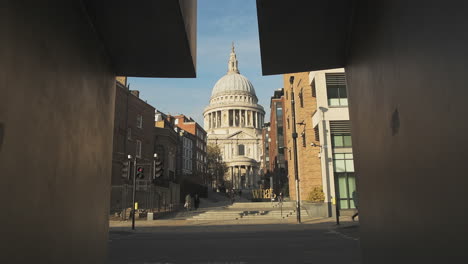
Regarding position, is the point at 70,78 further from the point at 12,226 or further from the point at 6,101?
the point at 12,226

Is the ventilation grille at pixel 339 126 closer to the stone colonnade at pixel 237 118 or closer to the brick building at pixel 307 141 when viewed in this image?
the brick building at pixel 307 141

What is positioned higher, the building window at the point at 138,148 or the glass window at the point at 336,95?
the glass window at the point at 336,95

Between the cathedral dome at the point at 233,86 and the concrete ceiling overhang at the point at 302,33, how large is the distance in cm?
14207

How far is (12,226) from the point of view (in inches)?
111

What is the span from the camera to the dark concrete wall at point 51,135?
2793 millimetres

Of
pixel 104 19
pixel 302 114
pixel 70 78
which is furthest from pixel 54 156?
pixel 302 114

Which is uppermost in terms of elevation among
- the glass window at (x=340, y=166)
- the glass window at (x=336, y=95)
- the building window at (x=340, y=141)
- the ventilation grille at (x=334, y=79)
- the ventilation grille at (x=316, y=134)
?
the ventilation grille at (x=334, y=79)

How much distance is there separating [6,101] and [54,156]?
3.40ft

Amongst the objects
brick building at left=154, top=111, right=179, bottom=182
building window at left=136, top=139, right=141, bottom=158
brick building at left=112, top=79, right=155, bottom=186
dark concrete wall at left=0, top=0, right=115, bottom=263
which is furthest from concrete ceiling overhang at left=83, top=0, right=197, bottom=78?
brick building at left=154, top=111, right=179, bottom=182

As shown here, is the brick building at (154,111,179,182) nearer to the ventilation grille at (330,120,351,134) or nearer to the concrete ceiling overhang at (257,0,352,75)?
the ventilation grille at (330,120,351,134)

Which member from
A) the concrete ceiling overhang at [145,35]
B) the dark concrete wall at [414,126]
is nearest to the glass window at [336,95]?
the concrete ceiling overhang at [145,35]

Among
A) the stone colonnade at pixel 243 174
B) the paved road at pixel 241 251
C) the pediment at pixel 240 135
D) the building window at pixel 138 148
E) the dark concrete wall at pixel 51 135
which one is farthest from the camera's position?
the pediment at pixel 240 135

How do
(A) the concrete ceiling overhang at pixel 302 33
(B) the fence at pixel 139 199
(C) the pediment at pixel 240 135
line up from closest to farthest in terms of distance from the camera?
(A) the concrete ceiling overhang at pixel 302 33 → (B) the fence at pixel 139 199 → (C) the pediment at pixel 240 135

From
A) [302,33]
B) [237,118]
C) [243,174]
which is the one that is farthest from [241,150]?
[302,33]
